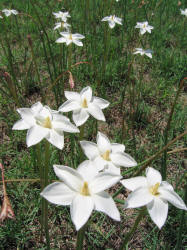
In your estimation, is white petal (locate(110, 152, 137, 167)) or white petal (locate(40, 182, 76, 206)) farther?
white petal (locate(110, 152, 137, 167))

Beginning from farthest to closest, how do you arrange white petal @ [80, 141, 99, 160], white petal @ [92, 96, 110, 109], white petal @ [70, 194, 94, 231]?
white petal @ [92, 96, 110, 109]
white petal @ [80, 141, 99, 160]
white petal @ [70, 194, 94, 231]

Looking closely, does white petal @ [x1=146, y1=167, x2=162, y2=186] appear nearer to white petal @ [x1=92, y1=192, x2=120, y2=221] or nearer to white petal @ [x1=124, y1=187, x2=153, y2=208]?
white petal @ [x1=124, y1=187, x2=153, y2=208]

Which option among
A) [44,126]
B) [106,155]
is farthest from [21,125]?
[106,155]

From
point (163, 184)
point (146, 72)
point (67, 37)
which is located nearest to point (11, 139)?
point (67, 37)

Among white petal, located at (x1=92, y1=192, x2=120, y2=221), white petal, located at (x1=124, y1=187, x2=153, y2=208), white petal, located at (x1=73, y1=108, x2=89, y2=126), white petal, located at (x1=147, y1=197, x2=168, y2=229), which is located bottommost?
white petal, located at (x1=147, y1=197, x2=168, y2=229)

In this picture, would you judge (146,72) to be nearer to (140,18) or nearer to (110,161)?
(140,18)

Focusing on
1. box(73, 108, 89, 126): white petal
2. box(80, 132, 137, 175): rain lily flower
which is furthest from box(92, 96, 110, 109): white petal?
box(80, 132, 137, 175): rain lily flower

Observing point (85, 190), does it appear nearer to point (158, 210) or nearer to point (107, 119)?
point (158, 210)
